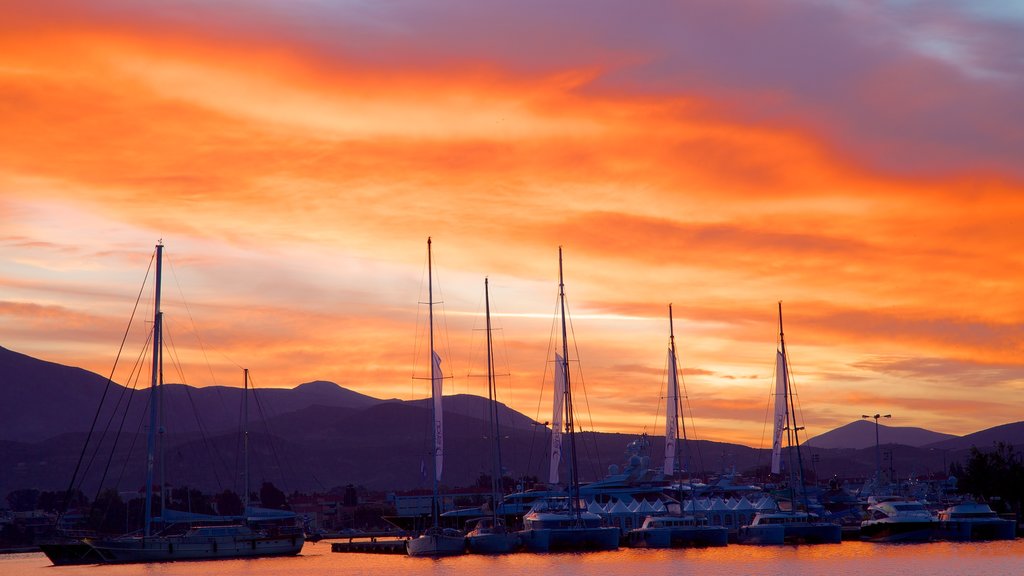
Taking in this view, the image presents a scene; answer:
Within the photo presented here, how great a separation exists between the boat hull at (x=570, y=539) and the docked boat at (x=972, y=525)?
96.4ft

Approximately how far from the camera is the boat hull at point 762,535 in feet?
373

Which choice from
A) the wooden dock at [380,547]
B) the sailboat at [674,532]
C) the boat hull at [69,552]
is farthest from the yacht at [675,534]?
the boat hull at [69,552]

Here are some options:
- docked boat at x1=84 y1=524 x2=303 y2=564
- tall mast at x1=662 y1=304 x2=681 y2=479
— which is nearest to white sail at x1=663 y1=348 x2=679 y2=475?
tall mast at x1=662 y1=304 x2=681 y2=479

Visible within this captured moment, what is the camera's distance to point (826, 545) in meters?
115

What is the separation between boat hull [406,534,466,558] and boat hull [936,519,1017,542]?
133 feet

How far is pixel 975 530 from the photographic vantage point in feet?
387

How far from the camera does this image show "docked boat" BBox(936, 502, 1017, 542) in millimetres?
116812

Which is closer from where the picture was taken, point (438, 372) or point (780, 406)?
point (438, 372)

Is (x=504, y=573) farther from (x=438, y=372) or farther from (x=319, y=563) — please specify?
(x=319, y=563)

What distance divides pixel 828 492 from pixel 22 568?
3573 inches

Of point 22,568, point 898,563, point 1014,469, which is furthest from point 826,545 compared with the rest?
point 22,568

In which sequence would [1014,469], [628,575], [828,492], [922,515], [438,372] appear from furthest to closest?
[828,492]
[1014,469]
[922,515]
[438,372]
[628,575]

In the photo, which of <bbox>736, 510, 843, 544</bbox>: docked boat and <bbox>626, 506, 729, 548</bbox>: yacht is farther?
<bbox>626, 506, 729, 548</bbox>: yacht

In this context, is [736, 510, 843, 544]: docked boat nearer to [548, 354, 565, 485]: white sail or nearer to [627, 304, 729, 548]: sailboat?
[627, 304, 729, 548]: sailboat
